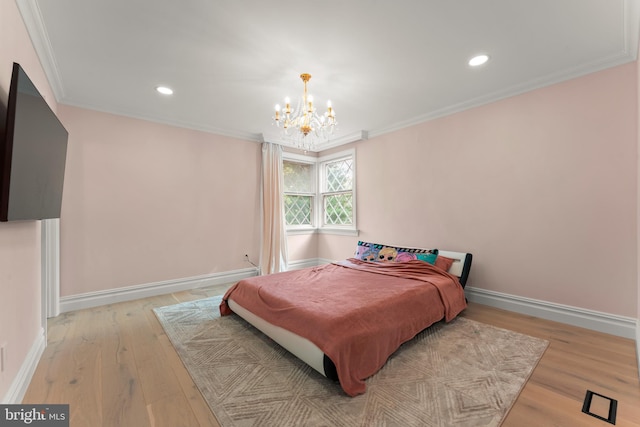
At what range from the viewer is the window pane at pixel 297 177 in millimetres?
5316

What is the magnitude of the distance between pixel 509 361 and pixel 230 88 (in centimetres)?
355

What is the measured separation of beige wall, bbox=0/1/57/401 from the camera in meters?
1.51

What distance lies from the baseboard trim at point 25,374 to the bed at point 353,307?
1.42m

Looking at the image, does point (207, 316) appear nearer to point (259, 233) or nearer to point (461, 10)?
point (259, 233)

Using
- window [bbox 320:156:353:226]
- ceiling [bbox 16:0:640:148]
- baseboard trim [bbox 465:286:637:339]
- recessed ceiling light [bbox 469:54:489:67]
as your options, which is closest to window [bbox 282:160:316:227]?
window [bbox 320:156:353:226]

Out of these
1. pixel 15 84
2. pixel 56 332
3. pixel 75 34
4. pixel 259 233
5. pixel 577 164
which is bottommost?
pixel 56 332

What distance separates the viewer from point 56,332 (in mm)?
2604

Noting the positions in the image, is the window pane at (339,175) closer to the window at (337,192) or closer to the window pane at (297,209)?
the window at (337,192)

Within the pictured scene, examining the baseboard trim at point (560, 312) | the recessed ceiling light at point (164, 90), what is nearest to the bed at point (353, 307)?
the baseboard trim at point (560, 312)

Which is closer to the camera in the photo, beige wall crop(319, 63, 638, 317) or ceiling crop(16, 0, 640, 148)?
ceiling crop(16, 0, 640, 148)

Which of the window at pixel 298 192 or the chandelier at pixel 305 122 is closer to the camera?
the chandelier at pixel 305 122

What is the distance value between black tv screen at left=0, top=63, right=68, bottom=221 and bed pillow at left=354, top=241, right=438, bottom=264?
3.35 m

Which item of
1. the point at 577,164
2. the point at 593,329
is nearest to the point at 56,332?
the point at 593,329

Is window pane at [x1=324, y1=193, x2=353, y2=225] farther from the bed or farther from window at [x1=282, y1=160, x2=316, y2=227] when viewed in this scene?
the bed
